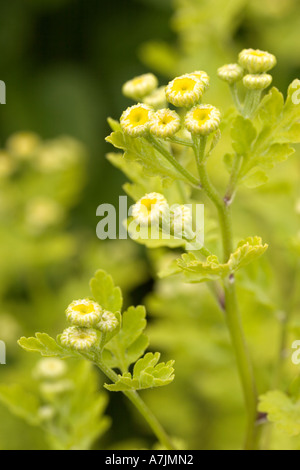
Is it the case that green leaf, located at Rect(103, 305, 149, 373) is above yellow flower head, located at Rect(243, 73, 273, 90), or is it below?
below

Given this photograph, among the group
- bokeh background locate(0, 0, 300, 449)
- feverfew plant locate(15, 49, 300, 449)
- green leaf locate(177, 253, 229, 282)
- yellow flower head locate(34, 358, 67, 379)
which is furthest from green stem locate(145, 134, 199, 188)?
yellow flower head locate(34, 358, 67, 379)

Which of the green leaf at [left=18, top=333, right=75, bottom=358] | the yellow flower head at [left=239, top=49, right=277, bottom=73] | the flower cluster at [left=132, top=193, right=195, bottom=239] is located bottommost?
the green leaf at [left=18, top=333, right=75, bottom=358]

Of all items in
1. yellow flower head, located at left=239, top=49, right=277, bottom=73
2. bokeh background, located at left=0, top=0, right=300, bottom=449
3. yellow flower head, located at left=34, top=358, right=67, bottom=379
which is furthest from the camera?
bokeh background, located at left=0, top=0, right=300, bottom=449

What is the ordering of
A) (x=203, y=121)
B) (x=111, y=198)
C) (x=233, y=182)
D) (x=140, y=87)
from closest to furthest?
Result: (x=203, y=121)
(x=233, y=182)
(x=140, y=87)
(x=111, y=198)

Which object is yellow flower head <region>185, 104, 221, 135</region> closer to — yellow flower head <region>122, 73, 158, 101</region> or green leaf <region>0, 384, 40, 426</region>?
yellow flower head <region>122, 73, 158, 101</region>

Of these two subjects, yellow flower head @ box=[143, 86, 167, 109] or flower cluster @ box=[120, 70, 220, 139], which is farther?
yellow flower head @ box=[143, 86, 167, 109]

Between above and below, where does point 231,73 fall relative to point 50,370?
above

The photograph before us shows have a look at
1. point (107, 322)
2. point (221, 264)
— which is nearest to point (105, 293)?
point (107, 322)

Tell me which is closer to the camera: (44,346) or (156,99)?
(44,346)

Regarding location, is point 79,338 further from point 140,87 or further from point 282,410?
point 140,87
